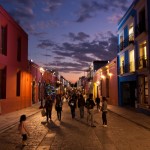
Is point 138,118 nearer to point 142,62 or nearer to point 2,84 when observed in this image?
point 142,62

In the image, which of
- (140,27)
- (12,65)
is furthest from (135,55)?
(12,65)

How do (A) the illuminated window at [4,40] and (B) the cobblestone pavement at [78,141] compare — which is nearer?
(B) the cobblestone pavement at [78,141]

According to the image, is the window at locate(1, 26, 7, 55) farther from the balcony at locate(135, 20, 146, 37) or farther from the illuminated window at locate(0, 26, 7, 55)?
the balcony at locate(135, 20, 146, 37)

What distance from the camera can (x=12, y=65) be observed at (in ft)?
93.7

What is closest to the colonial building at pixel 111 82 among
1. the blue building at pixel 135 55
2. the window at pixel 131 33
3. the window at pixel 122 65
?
the blue building at pixel 135 55

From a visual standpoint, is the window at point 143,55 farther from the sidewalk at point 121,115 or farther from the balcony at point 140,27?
the sidewalk at point 121,115

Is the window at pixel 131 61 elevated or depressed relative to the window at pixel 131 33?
depressed

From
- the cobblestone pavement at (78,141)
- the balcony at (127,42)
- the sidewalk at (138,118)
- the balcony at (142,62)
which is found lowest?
the cobblestone pavement at (78,141)

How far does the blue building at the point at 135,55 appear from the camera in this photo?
25.9m

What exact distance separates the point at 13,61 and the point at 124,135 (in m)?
18.0

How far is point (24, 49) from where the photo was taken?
34750 mm

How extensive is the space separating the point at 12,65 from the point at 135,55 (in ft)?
39.4

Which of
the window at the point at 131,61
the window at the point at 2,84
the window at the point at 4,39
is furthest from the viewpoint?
the window at the point at 131,61

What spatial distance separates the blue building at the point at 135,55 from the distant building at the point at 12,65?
1166cm
